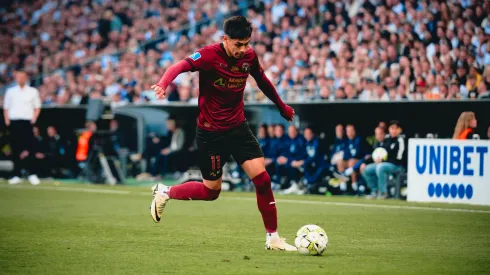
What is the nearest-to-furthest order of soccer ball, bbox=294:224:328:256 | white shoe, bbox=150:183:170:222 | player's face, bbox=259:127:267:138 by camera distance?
soccer ball, bbox=294:224:328:256 < white shoe, bbox=150:183:170:222 < player's face, bbox=259:127:267:138

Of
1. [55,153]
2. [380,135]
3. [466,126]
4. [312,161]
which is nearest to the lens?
[466,126]

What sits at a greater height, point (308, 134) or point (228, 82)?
point (228, 82)

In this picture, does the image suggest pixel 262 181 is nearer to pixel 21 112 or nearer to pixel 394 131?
pixel 394 131

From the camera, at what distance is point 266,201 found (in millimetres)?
8227

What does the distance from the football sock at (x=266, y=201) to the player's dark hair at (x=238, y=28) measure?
1362 millimetres

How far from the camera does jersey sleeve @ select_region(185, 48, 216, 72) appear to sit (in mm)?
8008

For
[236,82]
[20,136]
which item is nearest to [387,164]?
[236,82]

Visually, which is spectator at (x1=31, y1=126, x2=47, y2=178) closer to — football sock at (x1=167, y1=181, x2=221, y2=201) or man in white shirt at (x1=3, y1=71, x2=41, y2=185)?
man in white shirt at (x1=3, y1=71, x2=41, y2=185)

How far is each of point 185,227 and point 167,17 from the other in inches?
726

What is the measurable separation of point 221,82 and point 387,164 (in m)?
7.79

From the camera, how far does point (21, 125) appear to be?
17953 mm

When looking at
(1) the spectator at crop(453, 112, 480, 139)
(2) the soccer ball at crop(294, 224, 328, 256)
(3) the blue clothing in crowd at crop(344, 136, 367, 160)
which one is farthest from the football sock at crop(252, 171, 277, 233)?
(3) the blue clothing in crowd at crop(344, 136, 367, 160)

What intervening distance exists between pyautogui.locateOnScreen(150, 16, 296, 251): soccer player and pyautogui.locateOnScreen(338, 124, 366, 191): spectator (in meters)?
7.99

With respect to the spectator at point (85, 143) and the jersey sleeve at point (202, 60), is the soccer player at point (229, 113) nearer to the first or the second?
the jersey sleeve at point (202, 60)
